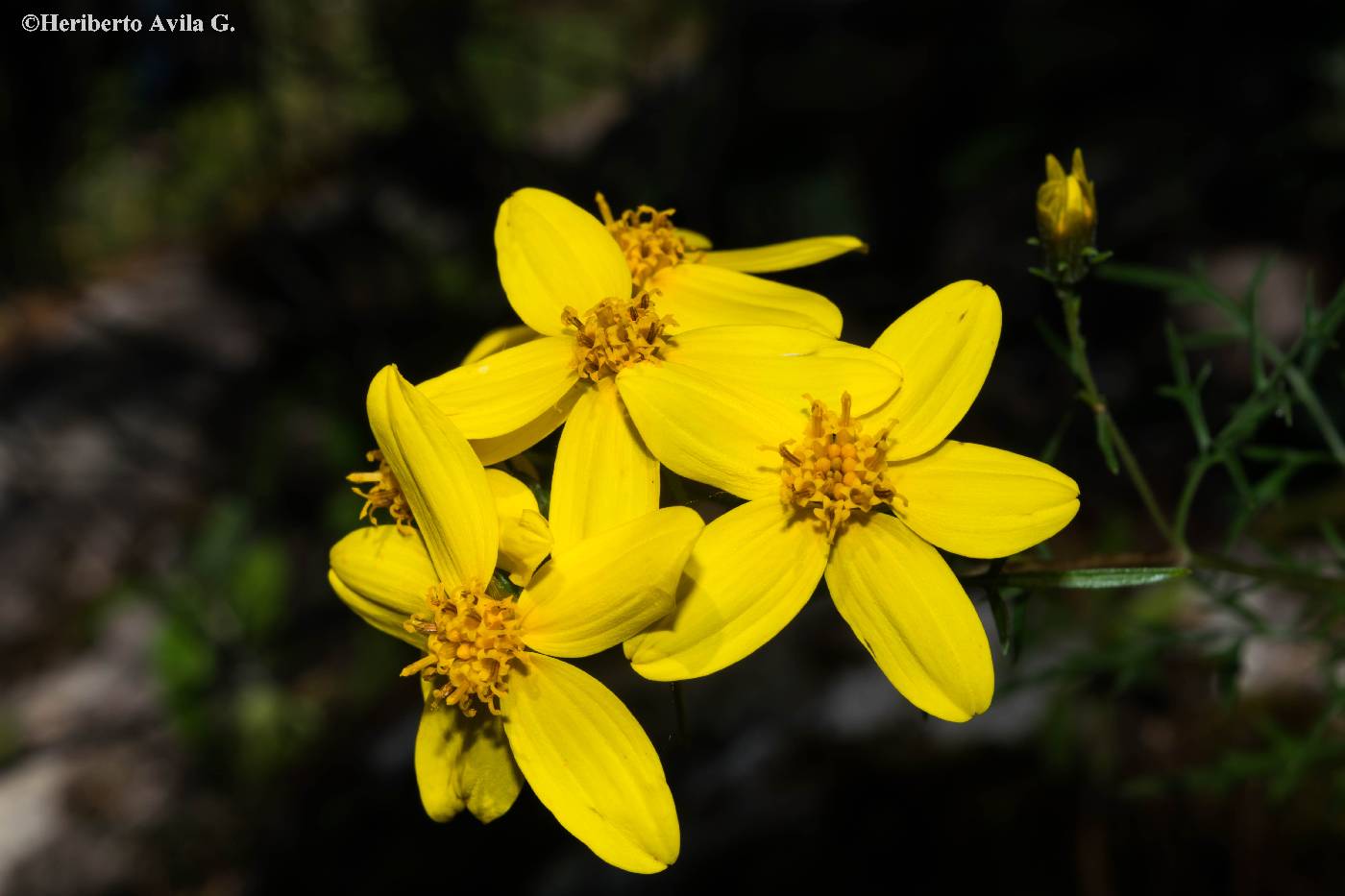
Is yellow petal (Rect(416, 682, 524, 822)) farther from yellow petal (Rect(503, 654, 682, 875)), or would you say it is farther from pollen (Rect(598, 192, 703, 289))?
pollen (Rect(598, 192, 703, 289))

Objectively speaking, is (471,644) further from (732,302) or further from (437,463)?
(732,302)

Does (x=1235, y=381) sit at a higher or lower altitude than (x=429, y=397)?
lower

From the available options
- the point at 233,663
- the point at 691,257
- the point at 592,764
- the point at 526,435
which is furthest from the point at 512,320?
the point at 592,764

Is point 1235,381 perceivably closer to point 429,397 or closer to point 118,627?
point 429,397

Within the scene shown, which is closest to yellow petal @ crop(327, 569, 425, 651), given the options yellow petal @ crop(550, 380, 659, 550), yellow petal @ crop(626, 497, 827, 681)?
yellow petal @ crop(550, 380, 659, 550)

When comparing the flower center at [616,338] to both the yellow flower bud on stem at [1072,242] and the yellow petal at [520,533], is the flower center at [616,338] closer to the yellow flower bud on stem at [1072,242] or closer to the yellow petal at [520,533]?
the yellow petal at [520,533]

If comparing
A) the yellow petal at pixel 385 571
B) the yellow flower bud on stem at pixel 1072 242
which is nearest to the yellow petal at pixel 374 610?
the yellow petal at pixel 385 571

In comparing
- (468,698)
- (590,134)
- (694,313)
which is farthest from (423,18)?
(468,698)
